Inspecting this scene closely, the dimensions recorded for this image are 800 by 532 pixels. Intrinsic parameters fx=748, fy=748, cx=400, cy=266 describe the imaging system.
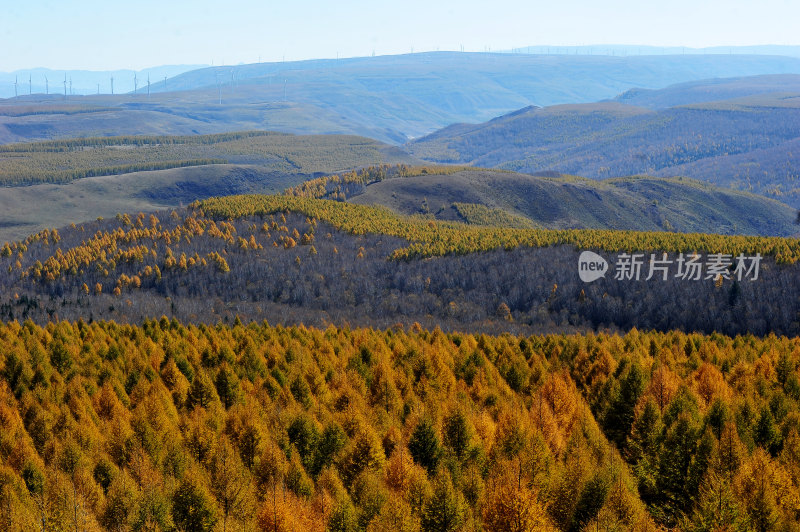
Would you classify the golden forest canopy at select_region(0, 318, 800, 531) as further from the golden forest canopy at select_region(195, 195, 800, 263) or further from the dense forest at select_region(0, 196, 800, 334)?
the golden forest canopy at select_region(195, 195, 800, 263)

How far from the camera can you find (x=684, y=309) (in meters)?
115

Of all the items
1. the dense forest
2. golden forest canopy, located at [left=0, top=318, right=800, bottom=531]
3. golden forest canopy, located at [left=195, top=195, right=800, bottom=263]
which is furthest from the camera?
golden forest canopy, located at [left=195, top=195, right=800, bottom=263]

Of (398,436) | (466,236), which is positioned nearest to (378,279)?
(466,236)

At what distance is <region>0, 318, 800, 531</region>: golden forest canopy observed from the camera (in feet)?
114

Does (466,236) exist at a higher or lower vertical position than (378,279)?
higher

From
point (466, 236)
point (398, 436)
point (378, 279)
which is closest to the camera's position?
point (398, 436)

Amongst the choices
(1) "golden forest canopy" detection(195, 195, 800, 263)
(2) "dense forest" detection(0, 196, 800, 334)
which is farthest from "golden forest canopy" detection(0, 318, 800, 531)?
(1) "golden forest canopy" detection(195, 195, 800, 263)

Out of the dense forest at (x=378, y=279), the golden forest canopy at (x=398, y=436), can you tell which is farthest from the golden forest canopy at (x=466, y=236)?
the golden forest canopy at (x=398, y=436)

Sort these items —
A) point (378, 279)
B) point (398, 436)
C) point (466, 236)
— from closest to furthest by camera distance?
point (398, 436)
point (378, 279)
point (466, 236)

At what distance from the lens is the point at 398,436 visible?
47094mm

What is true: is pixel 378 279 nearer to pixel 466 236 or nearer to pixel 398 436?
pixel 466 236

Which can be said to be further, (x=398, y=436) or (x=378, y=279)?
(x=378, y=279)

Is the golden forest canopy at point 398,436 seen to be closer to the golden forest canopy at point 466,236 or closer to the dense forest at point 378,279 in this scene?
the dense forest at point 378,279

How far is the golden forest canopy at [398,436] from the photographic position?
34.7 m
